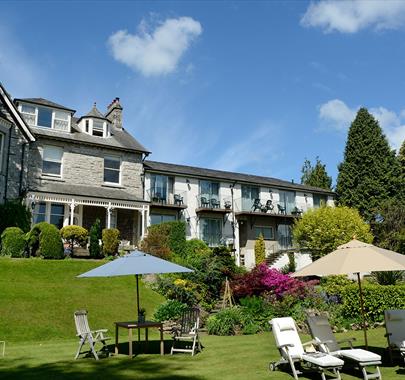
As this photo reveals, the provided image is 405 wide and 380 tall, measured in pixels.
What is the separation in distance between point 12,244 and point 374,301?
15790 mm

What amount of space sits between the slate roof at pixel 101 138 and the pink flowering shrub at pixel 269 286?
14.8 metres

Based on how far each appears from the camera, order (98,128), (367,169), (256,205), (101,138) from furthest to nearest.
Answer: (367,169)
(256,205)
(98,128)
(101,138)

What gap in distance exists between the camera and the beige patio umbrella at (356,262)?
27.5 feet

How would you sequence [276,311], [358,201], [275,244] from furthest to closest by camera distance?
[358,201] < [275,244] < [276,311]

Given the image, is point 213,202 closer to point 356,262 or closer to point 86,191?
point 86,191

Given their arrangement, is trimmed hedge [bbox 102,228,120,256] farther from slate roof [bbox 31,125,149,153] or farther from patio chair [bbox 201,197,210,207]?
patio chair [bbox 201,197,210,207]

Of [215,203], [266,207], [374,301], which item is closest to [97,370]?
[374,301]

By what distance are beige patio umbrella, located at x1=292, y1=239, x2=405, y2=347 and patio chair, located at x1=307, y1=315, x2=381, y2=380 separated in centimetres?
116

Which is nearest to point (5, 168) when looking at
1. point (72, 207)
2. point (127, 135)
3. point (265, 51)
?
point (72, 207)

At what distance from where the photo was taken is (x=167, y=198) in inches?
1235

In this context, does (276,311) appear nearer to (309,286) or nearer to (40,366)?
(309,286)

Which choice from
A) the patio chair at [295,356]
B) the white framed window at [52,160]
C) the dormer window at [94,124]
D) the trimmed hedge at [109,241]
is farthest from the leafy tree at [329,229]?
the patio chair at [295,356]

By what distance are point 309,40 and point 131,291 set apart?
464 inches

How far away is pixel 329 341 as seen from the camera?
8594 millimetres
